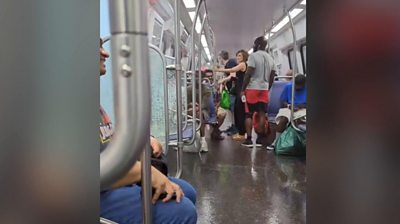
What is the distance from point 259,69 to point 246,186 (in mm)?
1836

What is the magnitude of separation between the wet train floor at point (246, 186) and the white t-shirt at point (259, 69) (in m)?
0.76

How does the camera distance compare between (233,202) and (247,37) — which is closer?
(233,202)

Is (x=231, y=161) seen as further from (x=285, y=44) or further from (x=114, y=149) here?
(x=285, y=44)

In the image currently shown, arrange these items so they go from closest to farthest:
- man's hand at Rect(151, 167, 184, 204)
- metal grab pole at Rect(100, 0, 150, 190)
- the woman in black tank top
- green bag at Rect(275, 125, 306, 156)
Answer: metal grab pole at Rect(100, 0, 150, 190), man's hand at Rect(151, 167, 184, 204), green bag at Rect(275, 125, 306, 156), the woman in black tank top

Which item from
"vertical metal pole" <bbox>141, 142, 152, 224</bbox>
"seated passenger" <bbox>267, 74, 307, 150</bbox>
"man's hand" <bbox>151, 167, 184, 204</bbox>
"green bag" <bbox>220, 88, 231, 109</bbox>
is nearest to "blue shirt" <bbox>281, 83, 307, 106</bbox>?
"seated passenger" <bbox>267, 74, 307, 150</bbox>

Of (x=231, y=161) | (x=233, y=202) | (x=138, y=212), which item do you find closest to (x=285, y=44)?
(x=231, y=161)

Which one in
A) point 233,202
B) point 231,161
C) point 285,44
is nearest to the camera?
point 233,202

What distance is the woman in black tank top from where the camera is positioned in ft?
14.1

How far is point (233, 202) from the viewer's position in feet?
6.39

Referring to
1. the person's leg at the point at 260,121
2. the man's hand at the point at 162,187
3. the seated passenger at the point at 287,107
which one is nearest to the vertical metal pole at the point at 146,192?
the man's hand at the point at 162,187

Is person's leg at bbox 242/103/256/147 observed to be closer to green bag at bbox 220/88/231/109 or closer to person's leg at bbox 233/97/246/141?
person's leg at bbox 233/97/246/141

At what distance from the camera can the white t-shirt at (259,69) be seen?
3.79 metres
